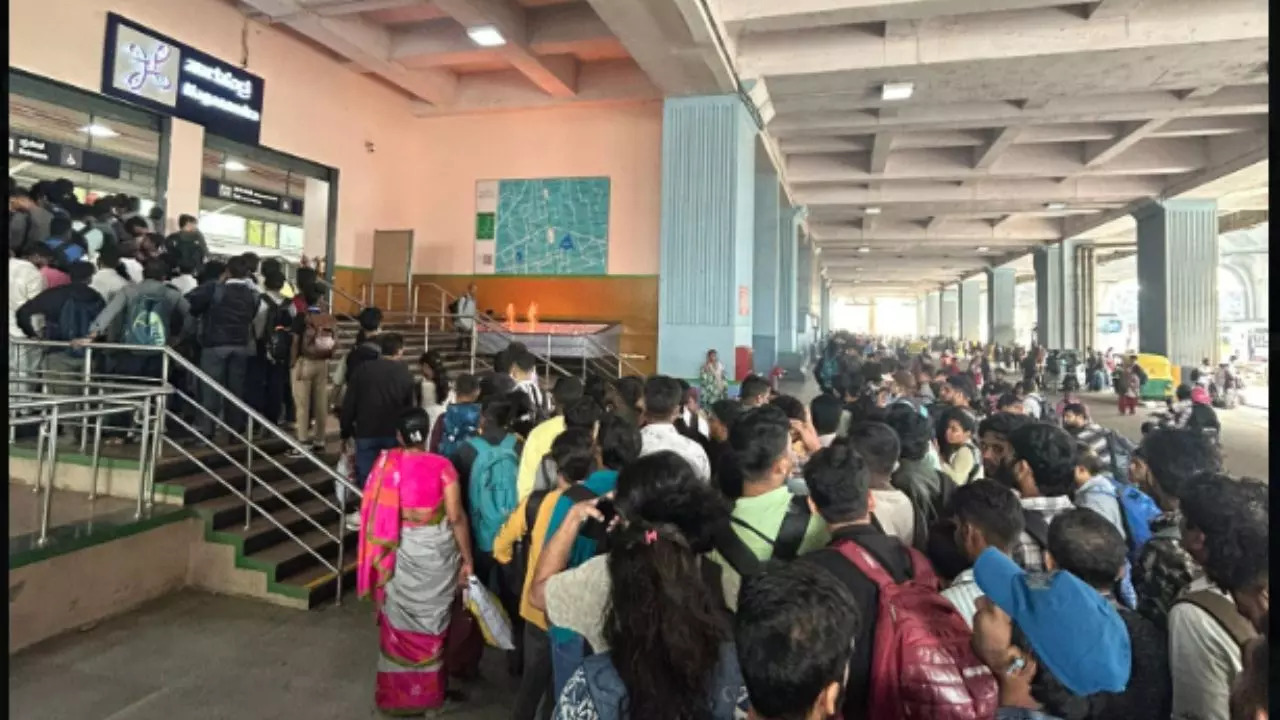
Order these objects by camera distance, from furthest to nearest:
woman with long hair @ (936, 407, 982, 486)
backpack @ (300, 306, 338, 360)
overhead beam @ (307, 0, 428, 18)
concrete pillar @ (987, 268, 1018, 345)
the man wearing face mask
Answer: concrete pillar @ (987, 268, 1018, 345)
overhead beam @ (307, 0, 428, 18)
backpack @ (300, 306, 338, 360)
woman with long hair @ (936, 407, 982, 486)
the man wearing face mask

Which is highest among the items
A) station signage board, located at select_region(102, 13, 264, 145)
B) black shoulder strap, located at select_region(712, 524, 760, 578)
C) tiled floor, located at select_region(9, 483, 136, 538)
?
station signage board, located at select_region(102, 13, 264, 145)

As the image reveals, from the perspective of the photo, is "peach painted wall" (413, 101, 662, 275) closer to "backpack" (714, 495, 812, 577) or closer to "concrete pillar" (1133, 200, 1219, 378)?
"backpack" (714, 495, 812, 577)

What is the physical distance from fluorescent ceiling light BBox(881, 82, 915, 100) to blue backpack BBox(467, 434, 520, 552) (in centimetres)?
749

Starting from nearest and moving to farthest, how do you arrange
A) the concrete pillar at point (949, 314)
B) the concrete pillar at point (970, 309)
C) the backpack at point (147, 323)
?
1. the backpack at point (147, 323)
2. the concrete pillar at point (970, 309)
3. the concrete pillar at point (949, 314)

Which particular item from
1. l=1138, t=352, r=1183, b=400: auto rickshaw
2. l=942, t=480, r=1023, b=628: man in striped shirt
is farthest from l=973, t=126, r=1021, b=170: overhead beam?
l=942, t=480, r=1023, b=628: man in striped shirt

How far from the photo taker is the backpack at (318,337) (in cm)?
487

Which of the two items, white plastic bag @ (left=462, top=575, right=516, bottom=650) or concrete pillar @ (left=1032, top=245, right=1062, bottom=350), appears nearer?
white plastic bag @ (left=462, top=575, right=516, bottom=650)

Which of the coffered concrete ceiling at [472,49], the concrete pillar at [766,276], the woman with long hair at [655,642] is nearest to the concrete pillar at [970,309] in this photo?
the concrete pillar at [766,276]

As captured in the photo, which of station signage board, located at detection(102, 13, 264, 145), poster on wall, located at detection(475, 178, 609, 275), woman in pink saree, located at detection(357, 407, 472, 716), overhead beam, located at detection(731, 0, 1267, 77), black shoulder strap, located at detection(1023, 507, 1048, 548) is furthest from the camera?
poster on wall, located at detection(475, 178, 609, 275)

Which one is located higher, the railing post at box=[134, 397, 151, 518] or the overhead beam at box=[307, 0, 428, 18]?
the overhead beam at box=[307, 0, 428, 18]

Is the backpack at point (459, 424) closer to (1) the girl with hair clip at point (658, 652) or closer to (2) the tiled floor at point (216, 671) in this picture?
(2) the tiled floor at point (216, 671)

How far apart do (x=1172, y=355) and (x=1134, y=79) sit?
8031 mm

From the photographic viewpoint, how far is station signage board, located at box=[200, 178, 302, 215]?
9.16 meters

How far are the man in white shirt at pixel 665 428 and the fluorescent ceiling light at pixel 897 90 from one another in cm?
679
